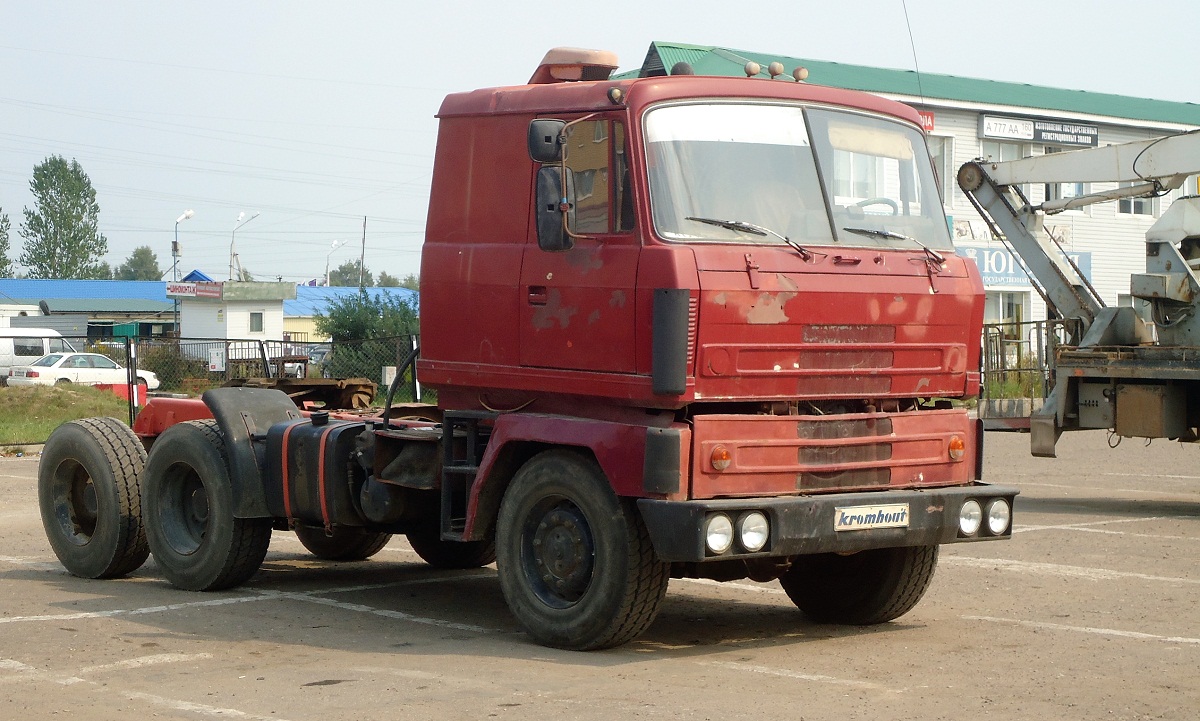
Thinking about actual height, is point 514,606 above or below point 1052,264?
below

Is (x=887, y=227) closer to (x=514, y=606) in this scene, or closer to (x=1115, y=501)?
(x=514, y=606)

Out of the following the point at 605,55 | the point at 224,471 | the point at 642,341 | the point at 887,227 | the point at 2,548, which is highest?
the point at 605,55

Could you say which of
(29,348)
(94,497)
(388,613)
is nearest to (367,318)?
(29,348)

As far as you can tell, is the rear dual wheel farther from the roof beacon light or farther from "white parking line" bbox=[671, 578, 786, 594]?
the roof beacon light

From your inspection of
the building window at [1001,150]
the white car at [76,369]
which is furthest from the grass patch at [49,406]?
the building window at [1001,150]

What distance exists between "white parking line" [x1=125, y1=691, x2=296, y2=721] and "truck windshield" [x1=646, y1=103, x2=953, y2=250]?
2919 mm

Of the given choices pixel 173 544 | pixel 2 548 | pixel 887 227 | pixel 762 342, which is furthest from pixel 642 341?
pixel 2 548

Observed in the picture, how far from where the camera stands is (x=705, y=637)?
8266 millimetres

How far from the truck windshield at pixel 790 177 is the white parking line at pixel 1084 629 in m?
2.18

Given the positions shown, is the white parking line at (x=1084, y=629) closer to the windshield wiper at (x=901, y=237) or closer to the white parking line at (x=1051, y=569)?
the white parking line at (x=1051, y=569)

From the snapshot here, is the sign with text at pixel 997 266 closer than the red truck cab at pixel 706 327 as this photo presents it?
No

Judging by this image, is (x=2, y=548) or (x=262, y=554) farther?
(x=2, y=548)

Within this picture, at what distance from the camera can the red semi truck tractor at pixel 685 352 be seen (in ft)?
23.8

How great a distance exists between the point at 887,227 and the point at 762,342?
3.78 ft
